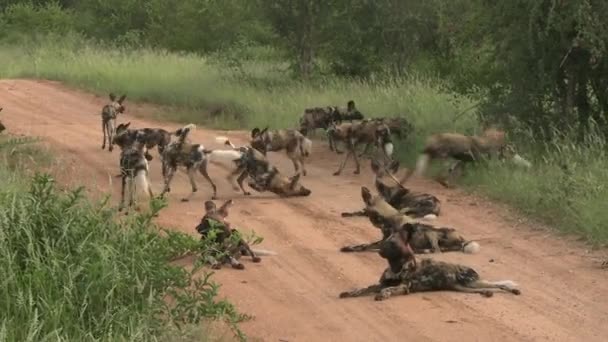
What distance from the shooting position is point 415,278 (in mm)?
6473

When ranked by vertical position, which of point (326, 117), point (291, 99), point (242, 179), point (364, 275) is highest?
point (326, 117)

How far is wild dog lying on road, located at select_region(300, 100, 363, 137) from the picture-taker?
1327cm

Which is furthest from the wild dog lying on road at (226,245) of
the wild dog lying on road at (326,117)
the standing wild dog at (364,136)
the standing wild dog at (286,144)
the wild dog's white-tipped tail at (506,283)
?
the wild dog lying on road at (326,117)

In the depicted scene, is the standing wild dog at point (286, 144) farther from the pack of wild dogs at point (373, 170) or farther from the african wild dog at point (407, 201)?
the african wild dog at point (407, 201)

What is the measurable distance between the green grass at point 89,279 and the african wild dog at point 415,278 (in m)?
1.04

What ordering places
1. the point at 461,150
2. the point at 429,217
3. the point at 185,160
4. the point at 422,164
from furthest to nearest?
1. the point at 422,164
2. the point at 461,150
3. the point at 185,160
4. the point at 429,217

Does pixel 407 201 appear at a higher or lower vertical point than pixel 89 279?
lower

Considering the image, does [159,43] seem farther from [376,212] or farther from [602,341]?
[602,341]

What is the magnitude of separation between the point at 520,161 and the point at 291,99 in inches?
247

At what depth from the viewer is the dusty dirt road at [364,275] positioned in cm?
581

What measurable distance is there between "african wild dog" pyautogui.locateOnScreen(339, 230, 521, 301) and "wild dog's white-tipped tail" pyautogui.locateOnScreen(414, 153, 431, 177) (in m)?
4.36

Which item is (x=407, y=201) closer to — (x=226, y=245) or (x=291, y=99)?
(x=226, y=245)

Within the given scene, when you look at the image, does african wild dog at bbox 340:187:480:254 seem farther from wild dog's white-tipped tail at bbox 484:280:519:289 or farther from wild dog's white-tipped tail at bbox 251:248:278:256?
wild dog's white-tipped tail at bbox 484:280:519:289

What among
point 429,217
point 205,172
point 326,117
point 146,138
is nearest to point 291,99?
point 326,117
